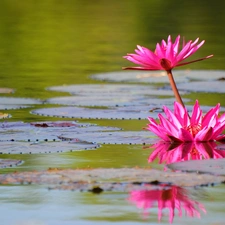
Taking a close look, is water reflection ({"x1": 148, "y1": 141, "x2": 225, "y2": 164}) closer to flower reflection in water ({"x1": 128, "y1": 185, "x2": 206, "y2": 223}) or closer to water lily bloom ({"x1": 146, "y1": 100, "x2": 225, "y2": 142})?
water lily bloom ({"x1": 146, "y1": 100, "x2": 225, "y2": 142})

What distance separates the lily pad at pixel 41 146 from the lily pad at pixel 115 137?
0.11m

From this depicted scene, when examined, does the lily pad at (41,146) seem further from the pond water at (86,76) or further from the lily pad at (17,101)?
the lily pad at (17,101)

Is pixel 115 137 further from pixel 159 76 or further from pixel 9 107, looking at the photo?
pixel 159 76

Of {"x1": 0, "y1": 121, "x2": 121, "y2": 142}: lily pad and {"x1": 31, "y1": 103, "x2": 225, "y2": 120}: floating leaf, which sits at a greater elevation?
{"x1": 31, "y1": 103, "x2": 225, "y2": 120}: floating leaf

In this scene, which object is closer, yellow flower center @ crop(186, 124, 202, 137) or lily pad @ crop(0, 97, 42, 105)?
yellow flower center @ crop(186, 124, 202, 137)

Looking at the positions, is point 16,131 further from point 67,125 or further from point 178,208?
point 178,208

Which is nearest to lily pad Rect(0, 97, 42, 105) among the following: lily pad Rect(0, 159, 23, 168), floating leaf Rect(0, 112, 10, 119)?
floating leaf Rect(0, 112, 10, 119)

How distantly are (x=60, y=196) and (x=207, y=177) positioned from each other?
1.82 ft

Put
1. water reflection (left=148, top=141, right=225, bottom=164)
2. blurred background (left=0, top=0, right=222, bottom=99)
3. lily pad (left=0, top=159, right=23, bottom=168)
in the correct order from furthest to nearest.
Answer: blurred background (left=0, top=0, right=222, bottom=99) → water reflection (left=148, top=141, right=225, bottom=164) → lily pad (left=0, top=159, right=23, bottom=168)

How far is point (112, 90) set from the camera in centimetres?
638

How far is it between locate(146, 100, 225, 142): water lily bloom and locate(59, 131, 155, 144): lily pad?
10cm

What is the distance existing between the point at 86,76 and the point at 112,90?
1.02 meters

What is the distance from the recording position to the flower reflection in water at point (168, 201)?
118 inches

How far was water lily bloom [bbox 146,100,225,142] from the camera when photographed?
4.28 m
